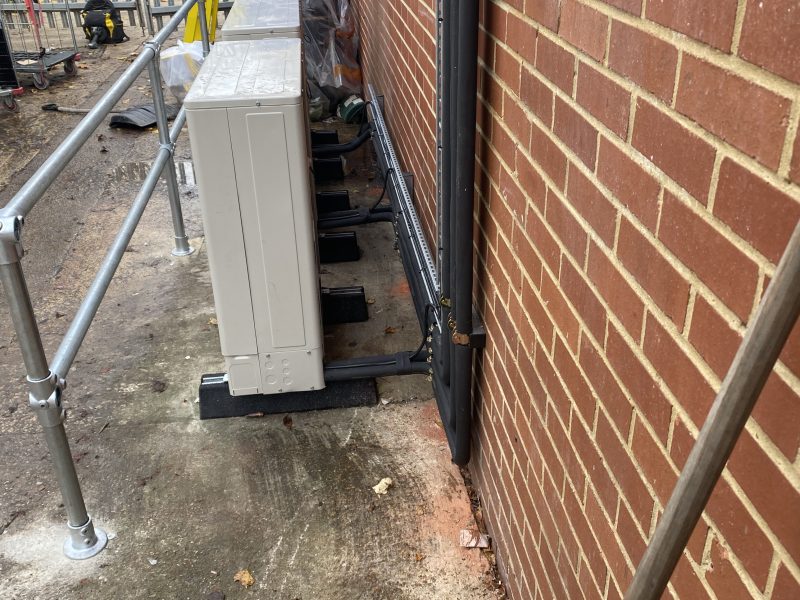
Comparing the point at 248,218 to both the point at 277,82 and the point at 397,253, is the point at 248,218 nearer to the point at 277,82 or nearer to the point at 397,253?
the point at 277,82

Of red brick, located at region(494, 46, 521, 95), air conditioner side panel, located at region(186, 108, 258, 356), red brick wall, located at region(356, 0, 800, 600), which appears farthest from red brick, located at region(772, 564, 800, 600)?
air conditioner side panel, located at region(186, 108, 258, 356)

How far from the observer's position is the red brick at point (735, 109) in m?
0.91

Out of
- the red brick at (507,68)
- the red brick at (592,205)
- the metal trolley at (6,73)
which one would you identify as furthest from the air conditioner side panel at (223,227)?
the metal trolley at (6,73)

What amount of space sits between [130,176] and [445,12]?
4439 mm

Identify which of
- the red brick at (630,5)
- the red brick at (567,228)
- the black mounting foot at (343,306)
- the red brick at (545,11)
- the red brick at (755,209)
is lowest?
the black mounting foot at (343,306)

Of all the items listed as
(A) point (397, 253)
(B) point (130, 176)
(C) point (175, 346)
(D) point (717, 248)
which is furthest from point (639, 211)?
(B) point (130, 176)

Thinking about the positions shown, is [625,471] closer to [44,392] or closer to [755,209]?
[755,209]

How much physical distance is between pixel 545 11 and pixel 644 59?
508mm

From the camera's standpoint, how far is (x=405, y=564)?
257 centimetres

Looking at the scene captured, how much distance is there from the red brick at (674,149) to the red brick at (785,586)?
48 cm

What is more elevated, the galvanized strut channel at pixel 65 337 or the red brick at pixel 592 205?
the red brick at pixel 592 205

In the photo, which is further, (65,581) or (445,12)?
(65,581)

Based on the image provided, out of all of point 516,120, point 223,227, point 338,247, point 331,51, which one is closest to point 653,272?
point 516,120

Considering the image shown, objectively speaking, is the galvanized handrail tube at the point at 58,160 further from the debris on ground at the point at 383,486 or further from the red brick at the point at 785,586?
the red brick at the point at 785,586
